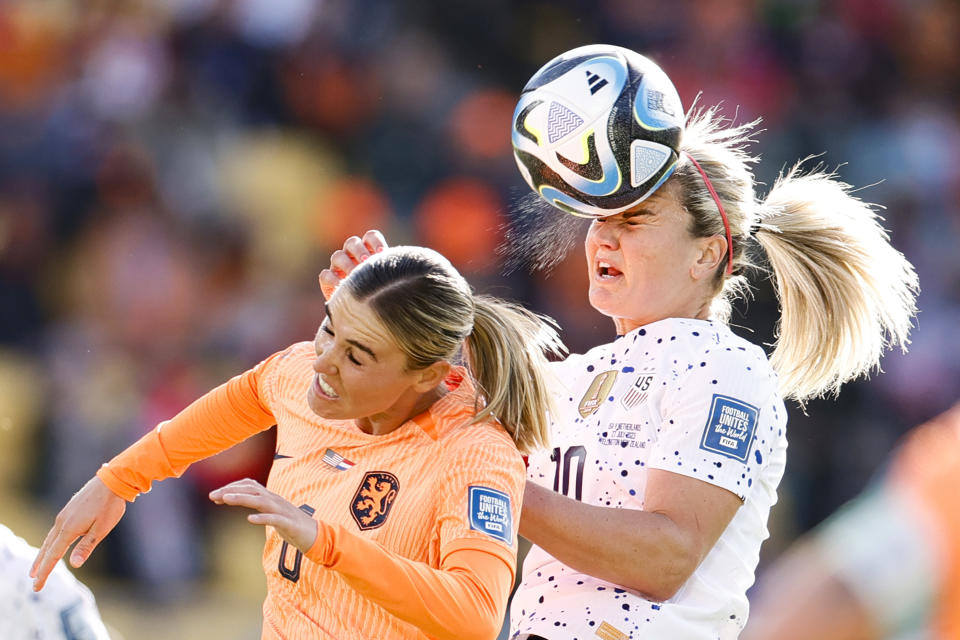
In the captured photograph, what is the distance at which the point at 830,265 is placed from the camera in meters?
3.91

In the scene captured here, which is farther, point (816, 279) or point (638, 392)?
point (816, 279)

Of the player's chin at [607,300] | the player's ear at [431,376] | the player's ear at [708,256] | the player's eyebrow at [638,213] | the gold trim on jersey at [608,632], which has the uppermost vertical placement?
the player's eyebrow at [638,213]

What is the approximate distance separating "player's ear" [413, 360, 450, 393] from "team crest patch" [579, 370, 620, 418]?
0.52 metres

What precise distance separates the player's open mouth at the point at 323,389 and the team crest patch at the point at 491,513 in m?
0.42

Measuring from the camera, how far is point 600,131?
3.54 meters

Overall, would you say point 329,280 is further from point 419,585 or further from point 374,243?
point 419,585

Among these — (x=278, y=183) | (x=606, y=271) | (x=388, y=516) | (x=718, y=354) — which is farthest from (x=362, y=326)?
(x=278, y=183)

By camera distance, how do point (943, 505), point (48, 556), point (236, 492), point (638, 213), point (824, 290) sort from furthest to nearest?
point (824, 290) → point (638, 213) → point (48, 556) → point (236, 492) → point (943, 505)

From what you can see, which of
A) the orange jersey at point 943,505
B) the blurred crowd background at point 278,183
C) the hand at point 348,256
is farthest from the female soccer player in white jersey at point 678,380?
the blurred crowd background at point 278,183

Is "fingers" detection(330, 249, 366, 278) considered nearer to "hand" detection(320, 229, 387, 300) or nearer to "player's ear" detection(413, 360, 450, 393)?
"hand" detection(320, 229, 387, 300)

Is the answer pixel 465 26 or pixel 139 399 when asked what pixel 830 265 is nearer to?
pixel 139 399

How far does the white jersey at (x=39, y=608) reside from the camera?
2.65m

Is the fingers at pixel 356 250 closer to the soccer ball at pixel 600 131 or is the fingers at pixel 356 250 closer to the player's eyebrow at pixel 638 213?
the soccer ball at pixel 600 131

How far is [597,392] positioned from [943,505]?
225cm
